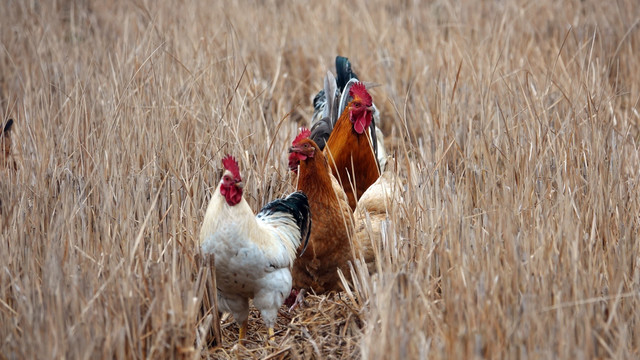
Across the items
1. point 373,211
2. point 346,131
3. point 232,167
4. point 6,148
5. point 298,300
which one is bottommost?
point 298,300

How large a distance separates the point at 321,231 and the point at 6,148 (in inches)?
86.8

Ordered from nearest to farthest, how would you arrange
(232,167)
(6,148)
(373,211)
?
(232,167) < (373,211) < (6,148)

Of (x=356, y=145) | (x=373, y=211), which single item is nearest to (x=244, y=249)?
(x=373, y=211)

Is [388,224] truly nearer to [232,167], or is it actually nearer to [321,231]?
[321,231]

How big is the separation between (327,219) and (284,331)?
614 mm

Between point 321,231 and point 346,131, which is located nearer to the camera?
point 321,231

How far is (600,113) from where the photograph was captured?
378cm

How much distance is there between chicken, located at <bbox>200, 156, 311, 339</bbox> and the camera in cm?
289

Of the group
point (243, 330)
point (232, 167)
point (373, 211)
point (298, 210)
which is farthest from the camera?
point (373, 211)

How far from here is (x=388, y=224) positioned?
10.7ft

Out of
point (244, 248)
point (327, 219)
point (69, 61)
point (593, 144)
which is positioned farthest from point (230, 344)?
point (69, 61)

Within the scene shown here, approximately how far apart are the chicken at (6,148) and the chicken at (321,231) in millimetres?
1628

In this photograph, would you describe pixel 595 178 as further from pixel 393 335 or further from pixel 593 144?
pixel 393 335

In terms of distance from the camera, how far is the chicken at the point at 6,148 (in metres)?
3.98
